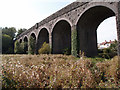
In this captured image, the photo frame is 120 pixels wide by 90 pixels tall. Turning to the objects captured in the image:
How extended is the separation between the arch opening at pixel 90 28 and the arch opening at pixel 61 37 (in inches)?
125

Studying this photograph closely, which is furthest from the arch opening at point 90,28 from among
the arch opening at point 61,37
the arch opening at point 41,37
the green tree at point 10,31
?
the green tree at point 10,31

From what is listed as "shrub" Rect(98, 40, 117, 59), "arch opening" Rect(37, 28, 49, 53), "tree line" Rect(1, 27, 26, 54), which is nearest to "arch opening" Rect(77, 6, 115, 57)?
"shrub" Rect(98, 40, 117, 59)

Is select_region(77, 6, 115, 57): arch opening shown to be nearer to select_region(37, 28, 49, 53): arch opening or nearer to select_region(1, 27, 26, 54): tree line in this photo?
select_region(37, 28, 49, 53): arch opening

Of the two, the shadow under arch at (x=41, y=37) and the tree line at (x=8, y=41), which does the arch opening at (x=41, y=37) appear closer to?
the shadow under arch at (x=41, y=37)

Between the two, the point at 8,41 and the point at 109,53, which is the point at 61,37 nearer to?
the point at 109,53

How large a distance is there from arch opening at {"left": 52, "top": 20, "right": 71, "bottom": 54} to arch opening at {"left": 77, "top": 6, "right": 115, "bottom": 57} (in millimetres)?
3179

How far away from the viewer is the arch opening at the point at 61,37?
15345mm

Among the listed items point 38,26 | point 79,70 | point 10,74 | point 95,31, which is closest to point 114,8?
point 95,31

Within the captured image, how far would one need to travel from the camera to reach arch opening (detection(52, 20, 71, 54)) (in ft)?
50.3

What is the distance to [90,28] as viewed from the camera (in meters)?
13.7

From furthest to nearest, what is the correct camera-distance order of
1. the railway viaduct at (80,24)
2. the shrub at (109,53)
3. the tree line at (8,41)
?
1. the tree line at (8,41)
2. the shrub at (109,53)
3. the railway viaduct at (80,24)

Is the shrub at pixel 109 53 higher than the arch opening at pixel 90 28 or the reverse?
the reverse

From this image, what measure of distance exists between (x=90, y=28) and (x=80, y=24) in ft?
7.55

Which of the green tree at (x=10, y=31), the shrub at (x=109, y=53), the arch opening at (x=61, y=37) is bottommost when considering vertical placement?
the shrub at (x=109, y=53)
